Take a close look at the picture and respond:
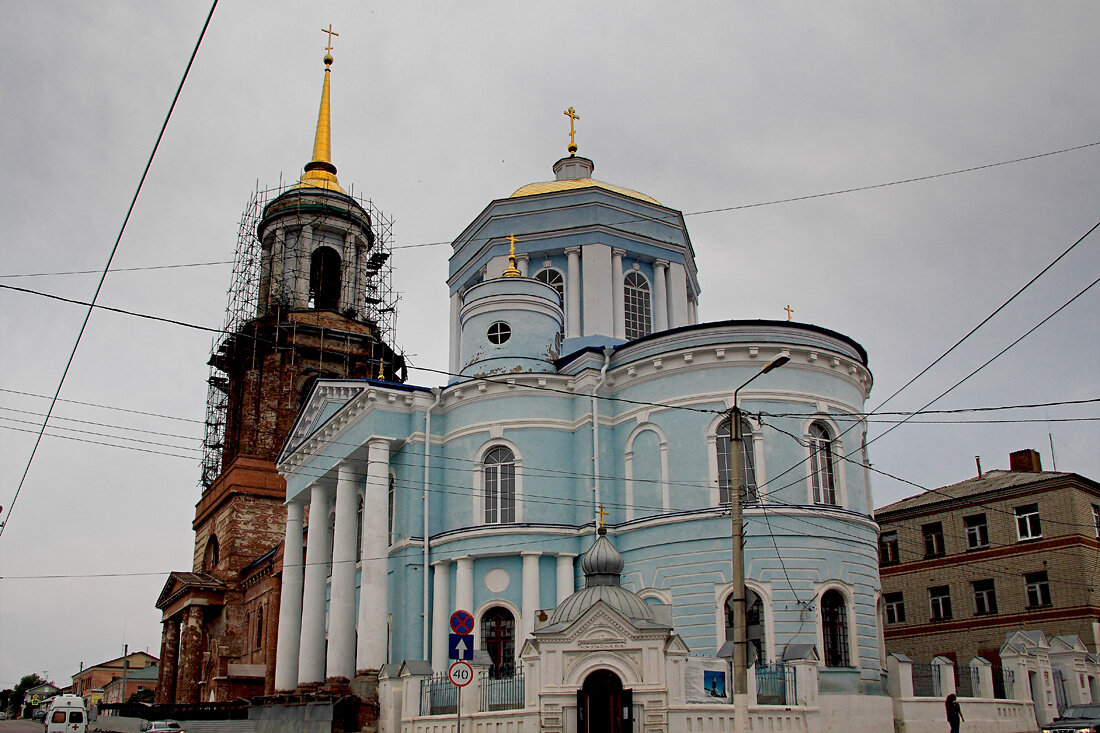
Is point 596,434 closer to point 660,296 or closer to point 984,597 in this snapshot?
point 660,296

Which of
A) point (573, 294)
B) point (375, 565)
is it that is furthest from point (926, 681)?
point (573, 294)

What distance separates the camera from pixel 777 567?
2228 cm

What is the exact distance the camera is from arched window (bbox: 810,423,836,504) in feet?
77.2

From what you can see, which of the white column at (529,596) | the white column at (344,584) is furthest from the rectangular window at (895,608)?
the white column at (344,584)

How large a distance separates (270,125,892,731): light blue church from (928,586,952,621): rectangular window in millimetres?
15719

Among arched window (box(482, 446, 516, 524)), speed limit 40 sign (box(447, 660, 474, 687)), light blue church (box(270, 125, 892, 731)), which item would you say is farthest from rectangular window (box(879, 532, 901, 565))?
speed limit 40 sign (box(447, 660, 474, 687))

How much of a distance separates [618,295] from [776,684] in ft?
44.3

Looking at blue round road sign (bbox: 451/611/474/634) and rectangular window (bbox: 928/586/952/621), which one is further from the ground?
rectangular window (bbox: 928/586/952/621)

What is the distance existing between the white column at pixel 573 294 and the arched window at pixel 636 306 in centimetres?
151

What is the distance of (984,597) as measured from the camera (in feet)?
121

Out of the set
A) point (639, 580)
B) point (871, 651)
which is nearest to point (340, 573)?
point (639, 580)

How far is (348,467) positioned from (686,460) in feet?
32.1

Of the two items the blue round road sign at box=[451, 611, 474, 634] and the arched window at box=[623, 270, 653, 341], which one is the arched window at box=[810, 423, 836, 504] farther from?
the blue round road sign at box=[451, 611, 474, 634]

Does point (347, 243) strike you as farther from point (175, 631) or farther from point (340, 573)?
point (340, 573)
